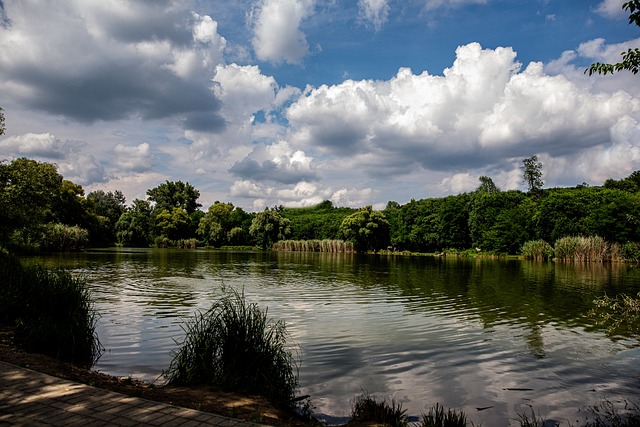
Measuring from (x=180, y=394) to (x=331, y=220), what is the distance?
105 m

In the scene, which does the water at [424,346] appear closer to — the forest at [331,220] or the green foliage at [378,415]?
the green foliage at [378,415]

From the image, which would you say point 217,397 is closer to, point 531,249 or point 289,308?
point 289,308

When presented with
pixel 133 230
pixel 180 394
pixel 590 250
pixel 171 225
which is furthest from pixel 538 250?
pixel 133 230

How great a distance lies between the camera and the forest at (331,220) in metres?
38.6

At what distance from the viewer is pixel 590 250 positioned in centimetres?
5169

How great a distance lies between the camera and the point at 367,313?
54.2 ft

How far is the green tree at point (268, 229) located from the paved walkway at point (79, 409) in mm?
93623

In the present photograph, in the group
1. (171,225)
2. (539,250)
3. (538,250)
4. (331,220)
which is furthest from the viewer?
(331,220)

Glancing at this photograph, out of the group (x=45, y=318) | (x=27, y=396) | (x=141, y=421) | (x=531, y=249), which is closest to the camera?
(x=141, y=421)

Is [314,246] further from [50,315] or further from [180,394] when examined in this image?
[180,394]

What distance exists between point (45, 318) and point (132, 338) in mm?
2621

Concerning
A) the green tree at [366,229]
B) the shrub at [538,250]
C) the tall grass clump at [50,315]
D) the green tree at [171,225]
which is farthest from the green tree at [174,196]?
the tall grass clump at [50,315]

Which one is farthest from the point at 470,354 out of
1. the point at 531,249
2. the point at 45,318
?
the point at 531,249

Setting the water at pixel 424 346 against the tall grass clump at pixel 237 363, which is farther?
the water at pixel 424 346
